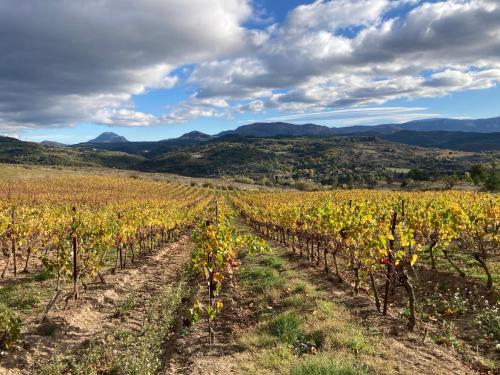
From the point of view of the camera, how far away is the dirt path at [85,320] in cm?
776

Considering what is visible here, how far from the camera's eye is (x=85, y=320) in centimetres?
1000

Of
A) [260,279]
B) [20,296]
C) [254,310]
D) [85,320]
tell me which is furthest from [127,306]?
[260,279]

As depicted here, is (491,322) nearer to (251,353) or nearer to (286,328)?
(286,328)

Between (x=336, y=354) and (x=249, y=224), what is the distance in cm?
3210

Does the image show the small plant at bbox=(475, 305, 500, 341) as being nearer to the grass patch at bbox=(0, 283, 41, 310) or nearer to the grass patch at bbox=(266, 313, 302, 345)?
the grass patch at bbox=(266, 313, 302, 345)

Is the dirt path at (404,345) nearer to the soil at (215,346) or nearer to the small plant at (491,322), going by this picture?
the small plant at (491,322)

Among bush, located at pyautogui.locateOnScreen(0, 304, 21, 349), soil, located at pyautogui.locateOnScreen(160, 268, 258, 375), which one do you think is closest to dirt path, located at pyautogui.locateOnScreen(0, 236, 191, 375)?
bush, located at pyautogui.locateOnScreen(0, 304, 21, 349)

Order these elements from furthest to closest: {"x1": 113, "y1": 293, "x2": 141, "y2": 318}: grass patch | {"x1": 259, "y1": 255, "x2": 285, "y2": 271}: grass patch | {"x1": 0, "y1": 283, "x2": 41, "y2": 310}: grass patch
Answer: {"x1": 259, "y1": 255, "x2": 285, "y2": 271}: grass patch < {"x1": 0, "y1": 283, "x2": 41, "y2": 310}: grass patch < {"x1": 113, "y1": 293, "x2": 141, "y2": 318}: grass patch

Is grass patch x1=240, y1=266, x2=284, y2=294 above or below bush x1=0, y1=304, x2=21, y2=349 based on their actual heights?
below

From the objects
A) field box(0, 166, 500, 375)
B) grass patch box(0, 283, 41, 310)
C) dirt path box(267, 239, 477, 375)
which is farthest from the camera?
grass patch box(0, 283, 41, 310)

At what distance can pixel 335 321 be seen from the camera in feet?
29.0

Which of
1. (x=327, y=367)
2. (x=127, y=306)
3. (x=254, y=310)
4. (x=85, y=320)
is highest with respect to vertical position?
(x=327, y=367)

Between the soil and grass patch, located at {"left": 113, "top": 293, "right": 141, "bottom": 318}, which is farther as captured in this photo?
grass patch, located at {"left": 113, "top": 293, "right": 141, "bottom": 318}

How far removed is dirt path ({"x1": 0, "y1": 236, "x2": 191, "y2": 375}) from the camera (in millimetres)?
7762
